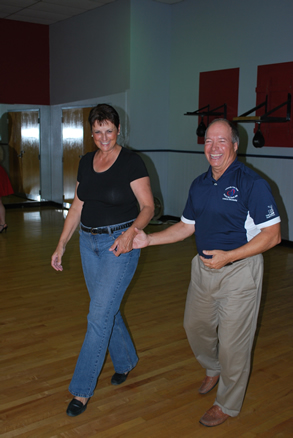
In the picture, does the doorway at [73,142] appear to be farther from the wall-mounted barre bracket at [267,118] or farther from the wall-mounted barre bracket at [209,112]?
the wall-mounted barre bracket at [267,118]

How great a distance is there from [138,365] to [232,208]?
4.66 feet

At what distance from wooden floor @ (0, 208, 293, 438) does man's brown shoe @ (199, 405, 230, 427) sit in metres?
0.03

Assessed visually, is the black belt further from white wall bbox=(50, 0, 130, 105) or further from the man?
white wall bbox=(50, 0, 130, 105)

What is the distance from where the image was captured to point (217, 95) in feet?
24.6

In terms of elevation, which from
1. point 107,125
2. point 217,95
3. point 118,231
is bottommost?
point 118,231

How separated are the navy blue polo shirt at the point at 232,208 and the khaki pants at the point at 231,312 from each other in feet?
0.42

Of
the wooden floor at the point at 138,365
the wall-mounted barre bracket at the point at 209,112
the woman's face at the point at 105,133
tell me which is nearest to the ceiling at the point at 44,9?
the wall-mounted barre bracket at the point at 209,112

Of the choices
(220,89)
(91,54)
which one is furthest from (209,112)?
(91,54)

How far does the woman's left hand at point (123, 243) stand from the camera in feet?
7.50

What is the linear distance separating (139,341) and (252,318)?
1358 mm

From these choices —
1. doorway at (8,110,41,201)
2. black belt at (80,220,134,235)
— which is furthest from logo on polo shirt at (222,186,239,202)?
doorway at (8,110,41,201)

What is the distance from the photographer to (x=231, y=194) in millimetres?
2182

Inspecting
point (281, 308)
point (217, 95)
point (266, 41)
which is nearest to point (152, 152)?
point (217, 95)

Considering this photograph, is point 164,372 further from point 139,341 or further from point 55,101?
point 55,101
